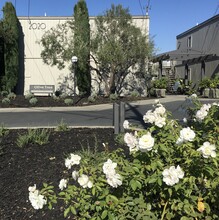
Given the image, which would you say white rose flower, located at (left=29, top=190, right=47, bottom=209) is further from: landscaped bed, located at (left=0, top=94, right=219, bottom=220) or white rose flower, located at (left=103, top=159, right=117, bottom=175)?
white rose flower, located at (left=103, top=159, right=117, bottom=175)

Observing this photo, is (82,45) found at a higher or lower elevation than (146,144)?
higher

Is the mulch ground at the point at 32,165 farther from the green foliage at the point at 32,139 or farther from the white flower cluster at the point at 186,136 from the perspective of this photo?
the white flower cluster at the point at 186,136

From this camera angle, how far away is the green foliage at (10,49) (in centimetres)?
2281

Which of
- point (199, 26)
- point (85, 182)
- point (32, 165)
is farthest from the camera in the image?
point (199, 26)

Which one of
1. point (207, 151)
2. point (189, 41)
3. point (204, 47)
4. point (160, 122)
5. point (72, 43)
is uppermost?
point (189, 41)

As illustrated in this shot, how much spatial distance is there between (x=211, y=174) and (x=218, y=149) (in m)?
0.39

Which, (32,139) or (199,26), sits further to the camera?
(199,26)

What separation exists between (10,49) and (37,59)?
8.44 ft

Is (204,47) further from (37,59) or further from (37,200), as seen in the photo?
(37,200)

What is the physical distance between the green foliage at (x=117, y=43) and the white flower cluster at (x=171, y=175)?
57.7 ft

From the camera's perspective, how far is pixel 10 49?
76.2 feet

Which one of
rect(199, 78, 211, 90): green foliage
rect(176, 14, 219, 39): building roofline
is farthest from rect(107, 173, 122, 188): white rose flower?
rect(176, 14, 219, 39): building roofline

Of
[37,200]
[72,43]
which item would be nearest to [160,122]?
[37,200]

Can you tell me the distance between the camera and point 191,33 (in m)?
34.0
